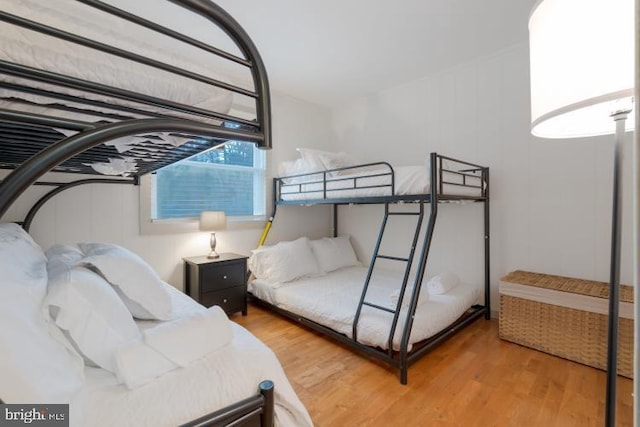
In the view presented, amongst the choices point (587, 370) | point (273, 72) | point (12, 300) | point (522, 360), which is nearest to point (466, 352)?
point (522, 360)

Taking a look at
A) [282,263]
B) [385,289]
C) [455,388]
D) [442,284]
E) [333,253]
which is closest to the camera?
[455,388]

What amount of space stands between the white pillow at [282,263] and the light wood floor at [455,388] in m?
0.69

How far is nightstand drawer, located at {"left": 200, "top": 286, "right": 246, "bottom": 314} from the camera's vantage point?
249cm

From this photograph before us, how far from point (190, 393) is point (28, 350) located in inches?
16.7

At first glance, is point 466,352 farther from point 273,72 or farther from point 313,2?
point 273,72

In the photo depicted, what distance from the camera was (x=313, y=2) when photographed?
1.89 m

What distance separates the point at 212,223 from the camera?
2.60 metres

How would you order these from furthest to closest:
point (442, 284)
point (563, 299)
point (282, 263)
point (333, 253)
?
point (333, 253)
point (282, 263)
point (442, 284)
point (563, 299)

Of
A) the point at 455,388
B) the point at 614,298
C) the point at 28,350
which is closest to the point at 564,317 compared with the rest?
the point at 455,388

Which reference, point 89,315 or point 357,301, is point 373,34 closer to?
point 357,301

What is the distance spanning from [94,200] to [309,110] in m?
2.59

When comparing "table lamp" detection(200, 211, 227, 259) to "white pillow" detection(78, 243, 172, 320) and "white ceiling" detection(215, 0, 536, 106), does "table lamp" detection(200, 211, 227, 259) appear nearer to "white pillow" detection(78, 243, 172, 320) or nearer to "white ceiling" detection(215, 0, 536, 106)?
"white pillow" detection(78, 243, 172, 320)

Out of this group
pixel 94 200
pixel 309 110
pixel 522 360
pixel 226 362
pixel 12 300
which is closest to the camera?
pixel 12 300

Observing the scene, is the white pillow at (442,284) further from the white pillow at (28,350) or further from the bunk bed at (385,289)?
the white pillow at (28,350)
